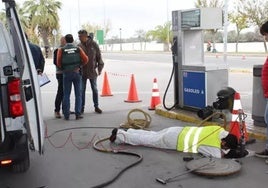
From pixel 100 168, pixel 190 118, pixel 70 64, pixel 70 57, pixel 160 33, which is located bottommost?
pixel 100 168

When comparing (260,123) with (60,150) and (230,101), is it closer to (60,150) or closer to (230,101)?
(230,101)

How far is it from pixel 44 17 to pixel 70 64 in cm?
3829

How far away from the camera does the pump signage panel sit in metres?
8.27

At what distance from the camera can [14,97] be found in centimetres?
428

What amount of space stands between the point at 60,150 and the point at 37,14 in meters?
41.3

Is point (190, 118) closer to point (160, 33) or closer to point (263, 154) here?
point (263, 154)

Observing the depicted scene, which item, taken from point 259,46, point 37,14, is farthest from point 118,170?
point 259,46

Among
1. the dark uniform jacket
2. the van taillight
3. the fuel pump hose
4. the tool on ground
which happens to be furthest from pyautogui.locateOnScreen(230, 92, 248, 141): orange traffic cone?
the dark uniform jacket

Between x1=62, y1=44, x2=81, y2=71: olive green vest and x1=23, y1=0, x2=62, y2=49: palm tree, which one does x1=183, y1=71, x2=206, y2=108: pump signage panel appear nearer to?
x1=62, y1=44, x2=81, y2=71: olive green vest

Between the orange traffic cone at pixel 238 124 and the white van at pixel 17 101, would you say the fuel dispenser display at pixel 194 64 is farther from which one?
the white van at pixel 17 101

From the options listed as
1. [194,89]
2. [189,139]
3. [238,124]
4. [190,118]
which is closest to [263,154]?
[238,124]

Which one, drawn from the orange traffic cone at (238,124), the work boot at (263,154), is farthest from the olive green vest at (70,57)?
the work boot at (263,154)

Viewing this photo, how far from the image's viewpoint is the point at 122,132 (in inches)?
269

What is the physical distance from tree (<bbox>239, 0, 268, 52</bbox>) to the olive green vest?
1547 inches
